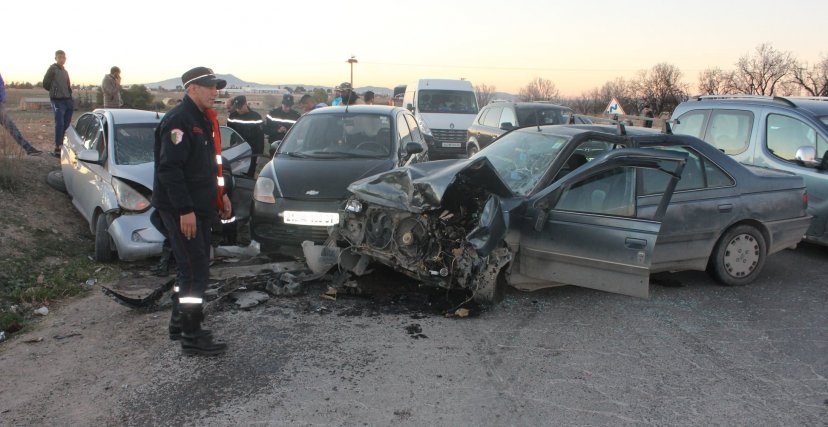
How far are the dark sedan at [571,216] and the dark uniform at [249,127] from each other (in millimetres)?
5227

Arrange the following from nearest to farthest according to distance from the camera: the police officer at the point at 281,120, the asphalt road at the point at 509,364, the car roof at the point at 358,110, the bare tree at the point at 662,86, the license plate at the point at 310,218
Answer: the asphalt road at the point at 509,364 < the license plate at the point at 310,218 < the car roof at the point at 358,110 < the police officer at the point at 281,120 < the bare tree at the point at 662,86

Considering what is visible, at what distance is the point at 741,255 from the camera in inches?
226

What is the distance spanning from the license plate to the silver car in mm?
1362

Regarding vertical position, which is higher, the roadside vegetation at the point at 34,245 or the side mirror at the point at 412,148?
the side mirror at the point at 412,148

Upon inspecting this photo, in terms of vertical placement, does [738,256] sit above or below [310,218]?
below

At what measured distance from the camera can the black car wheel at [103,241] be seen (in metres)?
6.21

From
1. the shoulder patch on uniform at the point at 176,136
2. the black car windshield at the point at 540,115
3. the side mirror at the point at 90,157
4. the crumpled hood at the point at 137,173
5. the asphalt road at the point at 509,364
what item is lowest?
the asphalt road at the point at 509,364

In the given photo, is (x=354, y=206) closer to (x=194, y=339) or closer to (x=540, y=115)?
(x=194, y=339)

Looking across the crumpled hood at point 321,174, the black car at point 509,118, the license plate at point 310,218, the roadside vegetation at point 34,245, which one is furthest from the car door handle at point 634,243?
the black car at point 509,118

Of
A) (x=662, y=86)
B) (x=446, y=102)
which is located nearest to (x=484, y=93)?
(x=662, y=86)

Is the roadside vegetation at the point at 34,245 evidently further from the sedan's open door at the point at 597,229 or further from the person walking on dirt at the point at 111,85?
the sedan's open door at the point at 597,229

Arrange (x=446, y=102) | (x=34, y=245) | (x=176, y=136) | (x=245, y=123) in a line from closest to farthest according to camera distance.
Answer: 1. (x=176, y=136)
2. (x=34, y=245)
3. (x=245, y=123)
4. (x=446, y=102)

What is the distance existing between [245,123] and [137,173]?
3641mm

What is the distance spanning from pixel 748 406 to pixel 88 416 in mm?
3864
